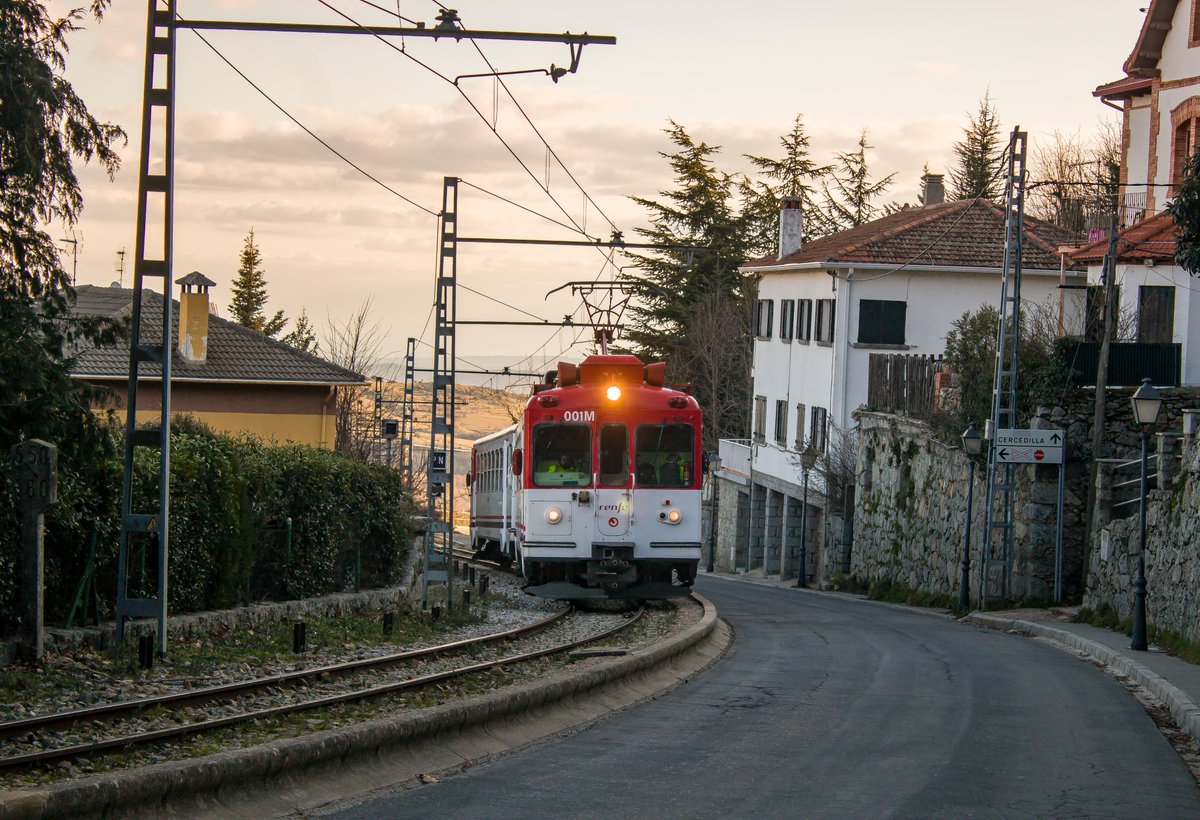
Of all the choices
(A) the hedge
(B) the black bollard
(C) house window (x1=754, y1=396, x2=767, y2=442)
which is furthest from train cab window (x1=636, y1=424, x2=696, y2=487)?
(C) house window (x1=754, y1=396, x2=767, y2=442)

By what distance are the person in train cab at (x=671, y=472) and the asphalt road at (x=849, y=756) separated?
5376 mm

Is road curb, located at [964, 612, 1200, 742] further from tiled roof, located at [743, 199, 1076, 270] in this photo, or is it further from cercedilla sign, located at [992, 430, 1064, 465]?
tiled roof, located at [743, 199, 1076, 270]

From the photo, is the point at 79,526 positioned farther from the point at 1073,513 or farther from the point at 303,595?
the point at 1073,513

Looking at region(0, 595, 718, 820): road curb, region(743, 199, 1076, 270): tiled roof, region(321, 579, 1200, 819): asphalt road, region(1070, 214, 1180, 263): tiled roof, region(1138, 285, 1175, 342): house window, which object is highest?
region(743, 199, 1076, 270): tiled roof

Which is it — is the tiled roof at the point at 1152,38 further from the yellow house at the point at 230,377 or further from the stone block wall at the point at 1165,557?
the yellow house at the point at 230,377

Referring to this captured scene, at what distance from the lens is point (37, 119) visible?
12734mm

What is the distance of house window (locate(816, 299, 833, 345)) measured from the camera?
4131 centimetres

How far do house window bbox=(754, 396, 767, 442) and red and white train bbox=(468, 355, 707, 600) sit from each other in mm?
26859

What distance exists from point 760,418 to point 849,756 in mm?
39254

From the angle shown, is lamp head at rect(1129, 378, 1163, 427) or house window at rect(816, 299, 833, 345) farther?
house window at rect(816, 299, 833, 345)

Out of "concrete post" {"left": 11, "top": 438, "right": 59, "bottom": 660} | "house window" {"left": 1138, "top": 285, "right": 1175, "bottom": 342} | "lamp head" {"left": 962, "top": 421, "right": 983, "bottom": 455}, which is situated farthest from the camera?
"house window" {"left": 1138, "top": 285, "right": 1175, "bottom": 342}

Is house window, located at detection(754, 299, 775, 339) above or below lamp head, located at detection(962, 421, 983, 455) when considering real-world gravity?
above

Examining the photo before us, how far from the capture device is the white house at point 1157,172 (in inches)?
1184

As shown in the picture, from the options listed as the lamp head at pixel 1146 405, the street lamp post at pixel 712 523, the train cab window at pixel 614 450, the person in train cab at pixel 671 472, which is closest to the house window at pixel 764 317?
the street lamp post at pixel 712 523
